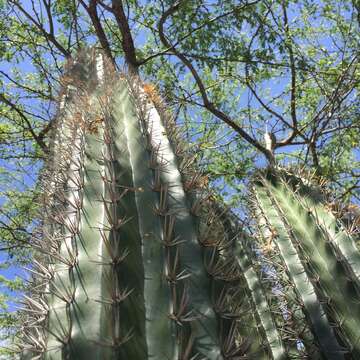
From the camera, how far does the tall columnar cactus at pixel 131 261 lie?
1.33 m

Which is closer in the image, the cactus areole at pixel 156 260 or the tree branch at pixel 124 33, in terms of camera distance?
the cactus areole at pixel 156 260

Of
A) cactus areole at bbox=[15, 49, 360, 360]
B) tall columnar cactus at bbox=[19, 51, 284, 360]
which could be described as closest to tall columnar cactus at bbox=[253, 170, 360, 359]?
cactus areole at bbox=[15, 49, 360, 360]

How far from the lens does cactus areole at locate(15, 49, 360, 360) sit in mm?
1354

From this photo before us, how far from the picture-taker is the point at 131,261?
1.51m

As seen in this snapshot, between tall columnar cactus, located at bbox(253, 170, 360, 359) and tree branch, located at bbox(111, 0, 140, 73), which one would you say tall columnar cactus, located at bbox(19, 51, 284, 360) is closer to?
tall columnar cactus, located at bbox(253, 170, 360, 359)

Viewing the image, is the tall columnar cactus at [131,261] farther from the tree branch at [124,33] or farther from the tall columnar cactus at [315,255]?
the tree branch at [124,33]

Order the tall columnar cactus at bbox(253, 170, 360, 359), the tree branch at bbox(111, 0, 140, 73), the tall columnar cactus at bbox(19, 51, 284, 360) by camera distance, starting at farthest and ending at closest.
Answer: the tree branch at bbox(111, 0, 140, 73), the tall columnar cactus at bbox(253, 170, 360, 359), the tall columnar cactus at bbox(19, 51, 284, 360)

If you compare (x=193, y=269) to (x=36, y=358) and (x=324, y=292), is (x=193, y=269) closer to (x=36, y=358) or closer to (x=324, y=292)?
(x=36, y=358)

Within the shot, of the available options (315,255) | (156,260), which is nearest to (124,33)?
(315,255)

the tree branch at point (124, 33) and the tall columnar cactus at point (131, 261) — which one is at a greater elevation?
the tree branch at point (124, 33)

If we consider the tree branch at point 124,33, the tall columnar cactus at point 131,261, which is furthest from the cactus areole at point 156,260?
the tree branch at point 124,33

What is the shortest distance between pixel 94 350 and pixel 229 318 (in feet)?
1.36

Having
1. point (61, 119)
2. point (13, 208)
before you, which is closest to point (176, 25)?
point (13, 208)

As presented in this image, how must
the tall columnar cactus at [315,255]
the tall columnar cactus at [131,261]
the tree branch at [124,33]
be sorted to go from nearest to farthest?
the tall columnar cactus at [131,261], the tall columnar cactus at [315,255], the tree branch at [124,33]
